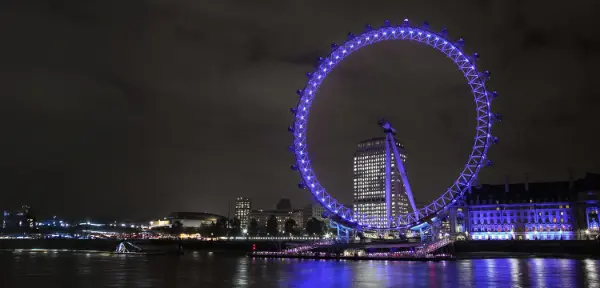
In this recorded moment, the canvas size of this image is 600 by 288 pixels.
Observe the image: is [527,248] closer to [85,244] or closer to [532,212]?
[532,212]

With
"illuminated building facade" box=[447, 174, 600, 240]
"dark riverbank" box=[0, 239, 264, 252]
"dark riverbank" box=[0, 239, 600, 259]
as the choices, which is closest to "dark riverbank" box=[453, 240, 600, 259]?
"dark riverbank" box=[0, 239, 600, 259]

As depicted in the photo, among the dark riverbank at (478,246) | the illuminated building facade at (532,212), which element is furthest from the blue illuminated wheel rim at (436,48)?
the illuminated building facade at (532,212)

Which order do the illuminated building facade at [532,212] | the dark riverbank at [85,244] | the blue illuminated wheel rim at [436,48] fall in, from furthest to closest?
1. the dark riverbank at [85,244]
2. the illuminated building facade at [532,212]
3. the blue illuminated wheel rim at [436,48]

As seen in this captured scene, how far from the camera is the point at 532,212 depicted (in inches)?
4641

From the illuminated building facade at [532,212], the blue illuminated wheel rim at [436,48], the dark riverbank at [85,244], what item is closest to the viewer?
the blue illuminated wheel rim at [436,48]

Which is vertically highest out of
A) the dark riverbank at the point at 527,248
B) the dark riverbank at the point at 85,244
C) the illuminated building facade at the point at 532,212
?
the illuminated building facade at the point at 532,212

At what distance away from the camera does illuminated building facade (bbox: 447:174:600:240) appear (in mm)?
110125

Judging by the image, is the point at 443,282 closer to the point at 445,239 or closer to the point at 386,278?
the point at 386,278

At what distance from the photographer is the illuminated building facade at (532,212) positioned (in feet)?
361

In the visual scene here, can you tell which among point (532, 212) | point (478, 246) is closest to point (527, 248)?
point (478, 246)

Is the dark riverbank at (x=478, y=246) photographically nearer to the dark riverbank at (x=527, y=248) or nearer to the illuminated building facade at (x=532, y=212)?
the dark riverbank at (x=527, y=248)

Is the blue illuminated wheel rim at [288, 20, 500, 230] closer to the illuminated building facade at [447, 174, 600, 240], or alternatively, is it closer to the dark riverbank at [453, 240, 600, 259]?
the dark riverbank at [453, 240, 600, 259]

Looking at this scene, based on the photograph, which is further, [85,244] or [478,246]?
[85,244]

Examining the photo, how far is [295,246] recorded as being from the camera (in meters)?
89.7
